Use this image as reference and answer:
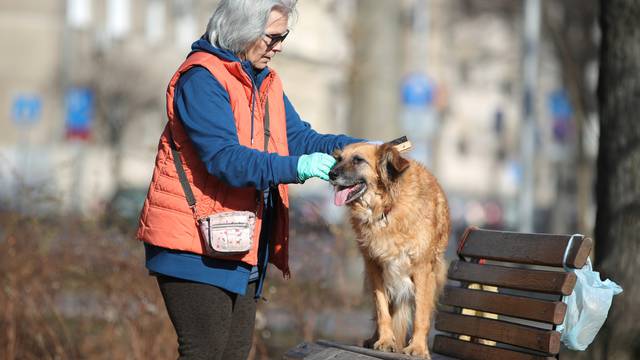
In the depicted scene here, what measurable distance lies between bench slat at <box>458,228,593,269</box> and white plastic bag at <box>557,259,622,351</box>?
14 cm

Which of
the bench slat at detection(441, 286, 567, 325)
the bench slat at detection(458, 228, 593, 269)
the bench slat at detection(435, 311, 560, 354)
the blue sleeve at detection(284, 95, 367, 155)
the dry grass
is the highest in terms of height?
the blue sleeve at detection(284, 95, 367, 155)

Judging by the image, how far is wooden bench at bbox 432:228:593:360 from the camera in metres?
4.72

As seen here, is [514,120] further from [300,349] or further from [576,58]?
[300,349]

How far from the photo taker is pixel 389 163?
5.37m

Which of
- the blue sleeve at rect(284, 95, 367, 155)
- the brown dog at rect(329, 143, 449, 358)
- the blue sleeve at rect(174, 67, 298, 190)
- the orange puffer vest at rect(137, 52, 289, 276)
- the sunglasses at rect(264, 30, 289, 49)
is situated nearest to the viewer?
the blue sleeve at rect(174, 67, 298, 190)

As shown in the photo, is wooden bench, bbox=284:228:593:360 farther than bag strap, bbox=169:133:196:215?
Yes

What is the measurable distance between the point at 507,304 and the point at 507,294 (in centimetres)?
9

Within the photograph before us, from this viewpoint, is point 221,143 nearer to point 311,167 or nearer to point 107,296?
point 311,167

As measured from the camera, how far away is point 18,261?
8.09m

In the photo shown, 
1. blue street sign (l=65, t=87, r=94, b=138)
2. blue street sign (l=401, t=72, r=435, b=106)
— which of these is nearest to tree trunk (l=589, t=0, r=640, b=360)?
blue street sign (l=401, t=72, r=435, b=106)

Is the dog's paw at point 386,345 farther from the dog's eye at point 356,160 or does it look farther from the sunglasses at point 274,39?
the sunglasses at point 274,39

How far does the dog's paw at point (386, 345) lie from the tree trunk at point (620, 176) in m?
1.37

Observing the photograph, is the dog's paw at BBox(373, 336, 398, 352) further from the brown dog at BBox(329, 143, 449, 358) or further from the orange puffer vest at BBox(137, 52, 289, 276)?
the orange puffer vest at BBox(137, 52, 289, 276)

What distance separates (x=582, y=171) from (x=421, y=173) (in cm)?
1901
